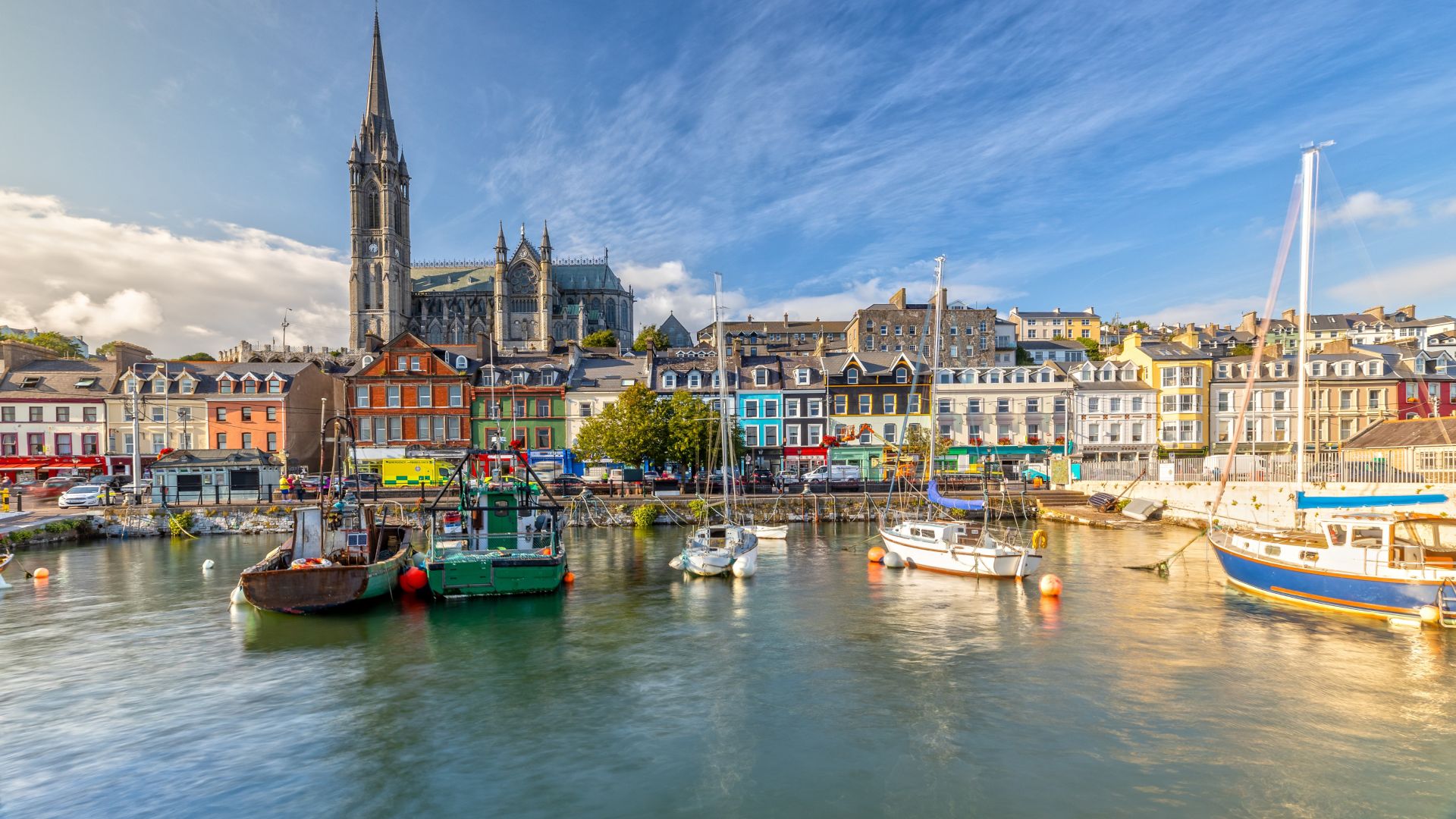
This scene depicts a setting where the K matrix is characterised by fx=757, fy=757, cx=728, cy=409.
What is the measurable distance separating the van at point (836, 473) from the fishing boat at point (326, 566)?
35.8 m

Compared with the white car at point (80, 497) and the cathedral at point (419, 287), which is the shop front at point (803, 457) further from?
the cathedral at point (419, 287)

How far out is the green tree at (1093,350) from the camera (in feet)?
373

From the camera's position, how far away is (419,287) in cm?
15375

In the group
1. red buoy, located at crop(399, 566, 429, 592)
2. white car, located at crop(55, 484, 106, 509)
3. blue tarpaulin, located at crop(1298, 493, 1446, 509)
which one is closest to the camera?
blue tarpaulin, located at crop(1298, 493, 1446, 509)

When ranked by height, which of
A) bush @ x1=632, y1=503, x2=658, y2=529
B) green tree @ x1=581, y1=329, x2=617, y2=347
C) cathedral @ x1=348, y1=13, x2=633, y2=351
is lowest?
bush @ x1=632, y1=503, x2=658, y2=529

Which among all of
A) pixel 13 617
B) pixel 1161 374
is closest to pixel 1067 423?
pixel 1161 374

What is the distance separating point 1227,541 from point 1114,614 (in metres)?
7.08

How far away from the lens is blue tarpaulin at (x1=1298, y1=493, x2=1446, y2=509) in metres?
24.7

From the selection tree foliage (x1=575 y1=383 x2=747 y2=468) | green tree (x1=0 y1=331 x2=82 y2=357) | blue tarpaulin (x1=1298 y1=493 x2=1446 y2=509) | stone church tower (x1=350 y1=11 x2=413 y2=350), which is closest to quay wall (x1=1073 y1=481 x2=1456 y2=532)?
blue tarpaulin (x1=1298 y1=493 x2=1446 y2=509)

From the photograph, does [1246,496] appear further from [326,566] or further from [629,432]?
[326,566]

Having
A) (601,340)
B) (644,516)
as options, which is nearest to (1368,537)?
(644,516)

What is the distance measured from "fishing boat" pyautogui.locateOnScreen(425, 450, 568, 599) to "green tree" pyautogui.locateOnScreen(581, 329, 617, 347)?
321ft

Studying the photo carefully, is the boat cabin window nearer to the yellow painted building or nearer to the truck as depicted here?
the yellow painted building

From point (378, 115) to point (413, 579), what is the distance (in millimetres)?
141645
